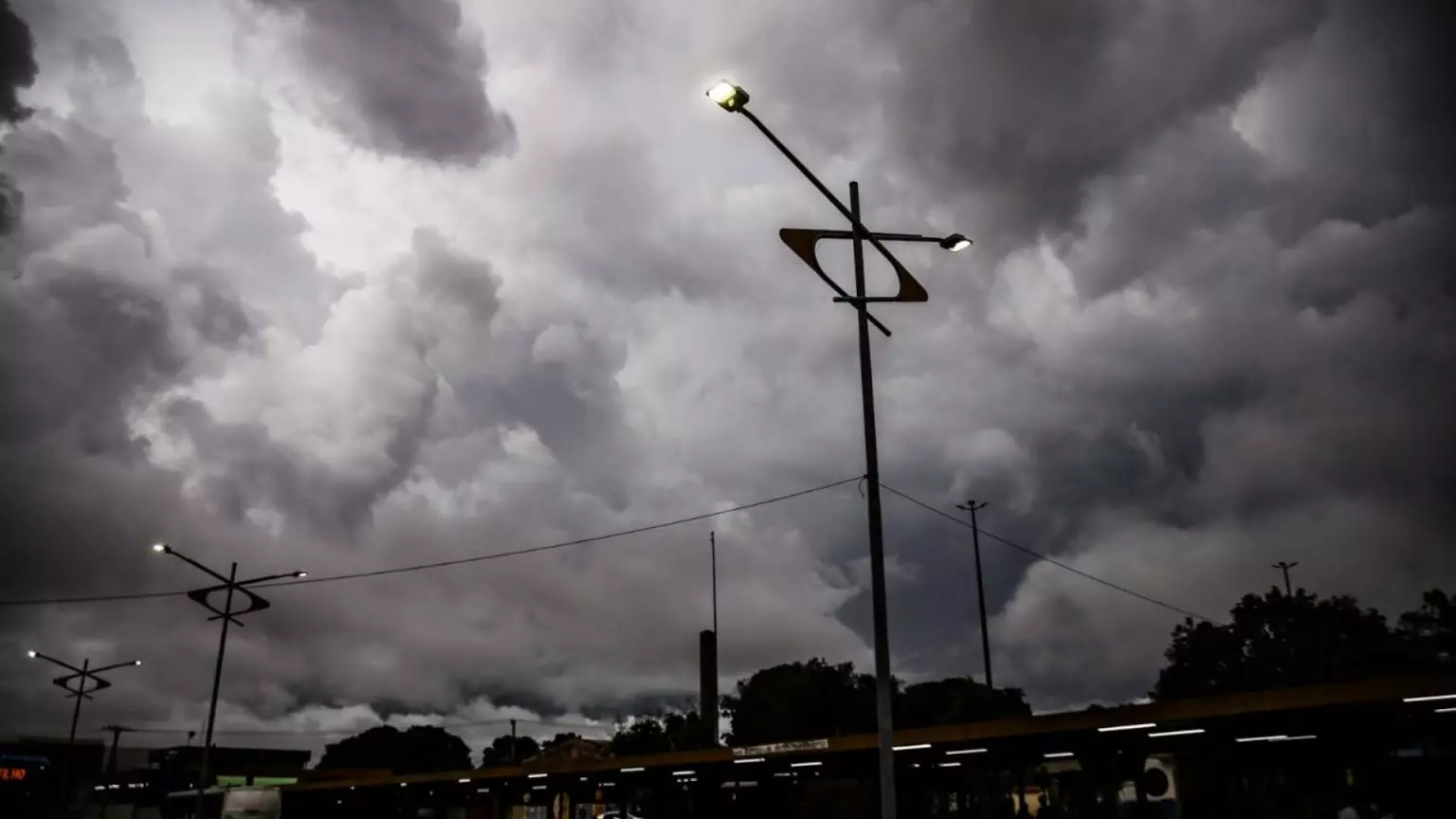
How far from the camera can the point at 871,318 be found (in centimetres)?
1233

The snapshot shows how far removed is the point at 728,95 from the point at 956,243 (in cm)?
372

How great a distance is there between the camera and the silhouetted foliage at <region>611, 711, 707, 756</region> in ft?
309

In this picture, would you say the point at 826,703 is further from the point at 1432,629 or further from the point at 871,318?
the point at 871,318

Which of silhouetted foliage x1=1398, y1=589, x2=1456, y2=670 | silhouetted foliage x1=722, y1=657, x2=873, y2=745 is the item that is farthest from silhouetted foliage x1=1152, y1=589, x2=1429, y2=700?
silhouetted foliage x1=722, y1=657, x2=873, y2=745

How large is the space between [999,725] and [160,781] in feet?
168

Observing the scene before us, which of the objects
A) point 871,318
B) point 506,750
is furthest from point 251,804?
point 506,750

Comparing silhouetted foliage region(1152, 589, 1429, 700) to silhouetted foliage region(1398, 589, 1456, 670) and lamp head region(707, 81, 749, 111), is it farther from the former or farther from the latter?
lamp head region(707, 81, 749, 111)

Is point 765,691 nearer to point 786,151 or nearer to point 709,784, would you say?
point 709,784

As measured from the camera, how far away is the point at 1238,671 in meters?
81.8

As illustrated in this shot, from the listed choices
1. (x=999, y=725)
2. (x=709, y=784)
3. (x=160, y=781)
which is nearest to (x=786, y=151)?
(x=999, y=725)

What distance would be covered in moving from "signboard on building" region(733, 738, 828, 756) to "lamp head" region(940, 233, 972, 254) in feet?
63.6

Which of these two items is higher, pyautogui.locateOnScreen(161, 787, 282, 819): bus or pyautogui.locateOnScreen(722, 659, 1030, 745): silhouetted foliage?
pyautogui.locateOnScreen(722, 659, 1030, 745): silhouetted foliage

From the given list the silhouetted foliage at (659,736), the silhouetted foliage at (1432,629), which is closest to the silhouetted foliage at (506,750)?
the silhouetted foliage at (659,736)

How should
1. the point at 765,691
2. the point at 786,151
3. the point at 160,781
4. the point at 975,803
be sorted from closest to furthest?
the point at 786,151 → the point at 975,803 → the point at 160,781 → the point at 765,691
